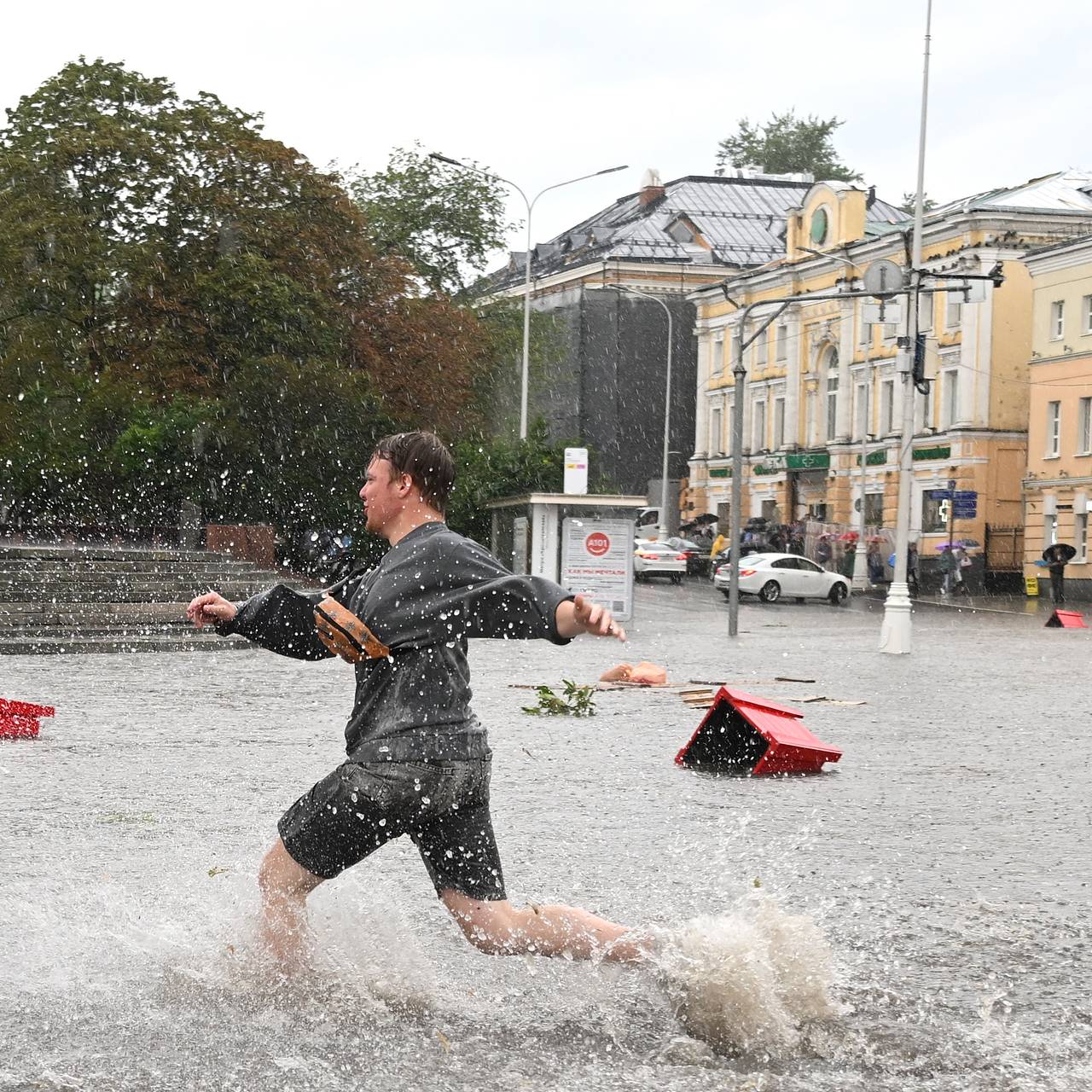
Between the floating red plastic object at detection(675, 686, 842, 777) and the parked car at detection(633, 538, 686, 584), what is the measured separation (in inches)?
1862

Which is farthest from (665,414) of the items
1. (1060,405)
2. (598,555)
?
(598,555)

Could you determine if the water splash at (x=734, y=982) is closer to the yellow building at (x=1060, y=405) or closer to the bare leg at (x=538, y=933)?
the bare leg at (x=538, y=933)

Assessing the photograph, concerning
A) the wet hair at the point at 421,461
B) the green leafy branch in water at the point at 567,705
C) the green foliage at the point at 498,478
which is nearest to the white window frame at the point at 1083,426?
the green foliage at the point at 498,478

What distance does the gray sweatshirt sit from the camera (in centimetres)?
499

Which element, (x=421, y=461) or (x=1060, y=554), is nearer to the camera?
(x=421, y=461)

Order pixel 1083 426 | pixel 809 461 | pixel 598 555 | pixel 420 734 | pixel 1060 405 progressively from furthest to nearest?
pixel 809 461 < pixel 1060 405 < pixel 1083 426 < pixel 598 555 < pixel 420 734

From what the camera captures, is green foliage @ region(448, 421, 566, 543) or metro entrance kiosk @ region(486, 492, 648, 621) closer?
metro entrance kiosk @ region(486, 492, 648, 621)

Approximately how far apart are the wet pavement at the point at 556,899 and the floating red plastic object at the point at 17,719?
0.70ft

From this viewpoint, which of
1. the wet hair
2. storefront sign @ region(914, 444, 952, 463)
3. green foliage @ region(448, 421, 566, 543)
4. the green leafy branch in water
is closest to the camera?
the wet hair

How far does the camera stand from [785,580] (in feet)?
166

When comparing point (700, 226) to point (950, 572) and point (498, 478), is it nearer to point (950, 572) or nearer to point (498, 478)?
point (950, 572)

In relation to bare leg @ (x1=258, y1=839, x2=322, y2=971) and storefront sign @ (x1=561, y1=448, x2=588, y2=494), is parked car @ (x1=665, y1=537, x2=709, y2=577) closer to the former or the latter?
storefront sign @ (x1=561, y1=448, x2=588, y2=494)

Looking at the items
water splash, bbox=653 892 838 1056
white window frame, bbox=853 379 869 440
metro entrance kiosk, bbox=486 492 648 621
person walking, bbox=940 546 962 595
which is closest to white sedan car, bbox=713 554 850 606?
person walking, bbox=940 546 962 595

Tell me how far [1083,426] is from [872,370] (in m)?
13.6
